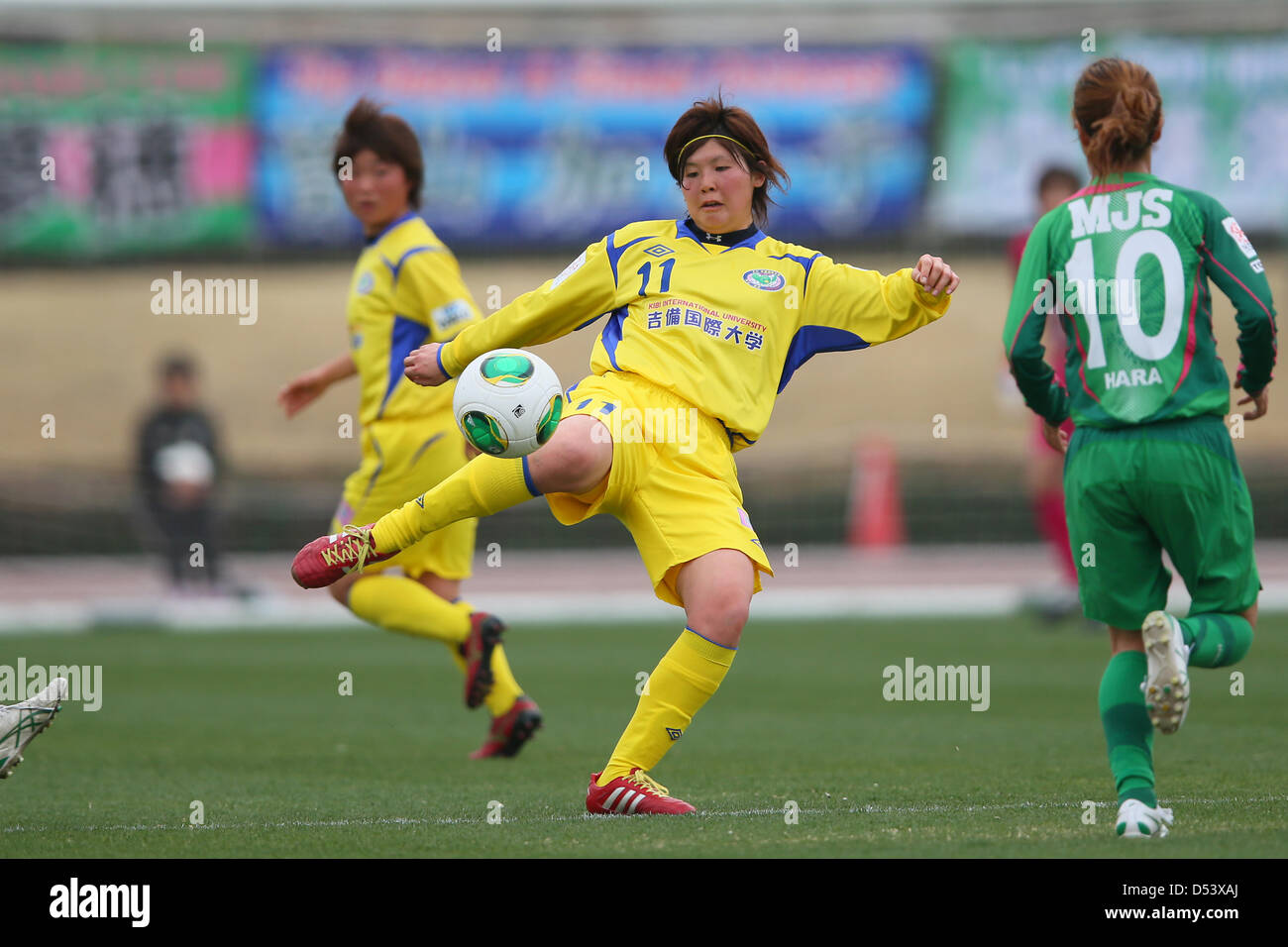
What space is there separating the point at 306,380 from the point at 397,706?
2222 mm

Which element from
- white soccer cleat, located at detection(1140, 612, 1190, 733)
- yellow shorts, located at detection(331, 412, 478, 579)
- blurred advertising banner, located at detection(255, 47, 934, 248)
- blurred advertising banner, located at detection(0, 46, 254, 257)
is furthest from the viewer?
blurred advertising banner, located at detection(255, 47, 934, 248)

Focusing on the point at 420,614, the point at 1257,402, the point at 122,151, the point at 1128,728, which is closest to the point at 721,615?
the point at 1128,728

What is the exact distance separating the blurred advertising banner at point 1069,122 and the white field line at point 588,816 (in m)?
17.5

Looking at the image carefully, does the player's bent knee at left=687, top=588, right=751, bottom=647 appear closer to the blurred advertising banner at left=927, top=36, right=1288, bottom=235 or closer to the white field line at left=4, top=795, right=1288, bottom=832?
the white field line at left=4, top=795, right=1288, bottom=832

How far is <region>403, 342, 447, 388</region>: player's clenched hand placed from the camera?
5180mm

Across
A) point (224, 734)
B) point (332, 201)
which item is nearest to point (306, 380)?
point (224, 734)

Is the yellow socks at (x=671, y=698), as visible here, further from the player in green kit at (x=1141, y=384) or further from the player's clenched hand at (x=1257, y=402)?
the player's clenched hand at (x=1257, y=402)

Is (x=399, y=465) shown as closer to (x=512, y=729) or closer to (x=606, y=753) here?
(x=512, y=729)

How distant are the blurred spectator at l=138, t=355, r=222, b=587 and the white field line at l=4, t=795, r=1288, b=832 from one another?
10809 mm

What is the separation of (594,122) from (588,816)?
1776 centimetres

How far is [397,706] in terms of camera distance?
8617 millimetres

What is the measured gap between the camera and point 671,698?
16.3ft

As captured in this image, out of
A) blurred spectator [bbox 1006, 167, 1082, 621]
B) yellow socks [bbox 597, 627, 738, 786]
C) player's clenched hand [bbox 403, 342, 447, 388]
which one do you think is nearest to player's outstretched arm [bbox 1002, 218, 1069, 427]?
yellow socks [bbox 597, 627, 738, 786]

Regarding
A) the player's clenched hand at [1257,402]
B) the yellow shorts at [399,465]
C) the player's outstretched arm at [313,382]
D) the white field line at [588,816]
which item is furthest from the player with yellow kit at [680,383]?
the player's outstretched arm at [313,382]
